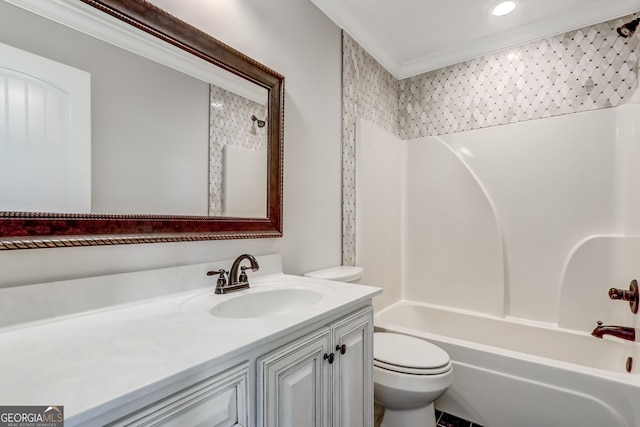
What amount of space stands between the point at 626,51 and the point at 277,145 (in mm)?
2307

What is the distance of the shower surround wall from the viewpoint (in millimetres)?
1994

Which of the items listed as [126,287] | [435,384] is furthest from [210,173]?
[435,384]

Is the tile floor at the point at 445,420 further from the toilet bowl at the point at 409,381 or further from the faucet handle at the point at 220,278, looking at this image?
the faucet handle at the point at 220,278

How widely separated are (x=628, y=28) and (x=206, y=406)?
286 cm

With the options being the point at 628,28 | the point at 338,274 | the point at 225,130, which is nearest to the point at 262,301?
the point at 338,274

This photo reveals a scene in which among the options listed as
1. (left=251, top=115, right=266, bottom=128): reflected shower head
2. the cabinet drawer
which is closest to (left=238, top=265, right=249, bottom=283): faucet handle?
the cabinet drawer

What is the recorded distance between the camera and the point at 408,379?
1.45 m

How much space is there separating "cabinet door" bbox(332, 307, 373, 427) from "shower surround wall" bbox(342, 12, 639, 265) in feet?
2.90

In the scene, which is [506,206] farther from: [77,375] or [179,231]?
[77,375]

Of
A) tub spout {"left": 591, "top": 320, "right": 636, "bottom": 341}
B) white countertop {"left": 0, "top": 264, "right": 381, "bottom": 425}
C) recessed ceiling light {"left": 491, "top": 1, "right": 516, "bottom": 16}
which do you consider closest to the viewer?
white countertop {"left": 0, "top": 264, "right": 381, "bottom": 425}

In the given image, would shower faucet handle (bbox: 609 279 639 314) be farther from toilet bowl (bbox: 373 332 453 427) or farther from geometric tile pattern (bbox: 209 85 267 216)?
geometric tile pattern (bbox: 209 85 267 216)

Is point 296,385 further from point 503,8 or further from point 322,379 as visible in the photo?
point 503,8

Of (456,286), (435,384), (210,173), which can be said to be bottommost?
(435,384)

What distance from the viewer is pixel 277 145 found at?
5.03 feet
